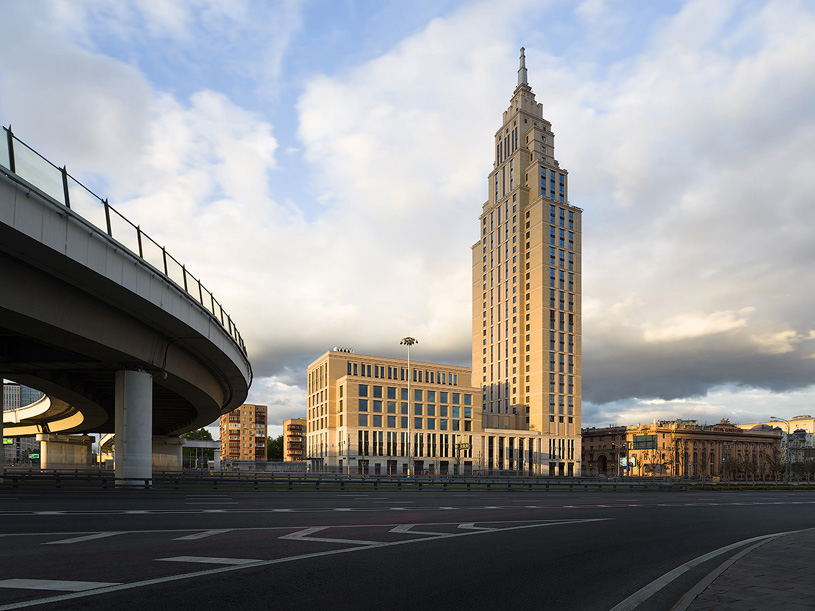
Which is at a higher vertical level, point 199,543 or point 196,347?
point 196,347

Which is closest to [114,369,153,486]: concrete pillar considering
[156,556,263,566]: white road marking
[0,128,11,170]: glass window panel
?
[0,128,11,170]: glass window panel

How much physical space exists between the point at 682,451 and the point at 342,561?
140 metres

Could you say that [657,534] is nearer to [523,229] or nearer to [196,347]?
[196,347]

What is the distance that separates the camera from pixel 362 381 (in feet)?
356

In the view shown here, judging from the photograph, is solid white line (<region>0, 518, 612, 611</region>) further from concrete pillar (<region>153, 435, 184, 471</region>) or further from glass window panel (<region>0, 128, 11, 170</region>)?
concrete pillar (<region>153, 435, 184, 471</region>)

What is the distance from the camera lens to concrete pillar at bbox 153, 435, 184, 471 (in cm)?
8650

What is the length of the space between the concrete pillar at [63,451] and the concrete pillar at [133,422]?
6080 centimetres

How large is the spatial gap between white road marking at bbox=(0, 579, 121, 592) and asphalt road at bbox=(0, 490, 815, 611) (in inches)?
0.9

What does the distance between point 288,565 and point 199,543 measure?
128 inches

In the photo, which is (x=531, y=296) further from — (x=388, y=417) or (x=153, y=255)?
(x=153, y=255)

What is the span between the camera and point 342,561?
1048cm

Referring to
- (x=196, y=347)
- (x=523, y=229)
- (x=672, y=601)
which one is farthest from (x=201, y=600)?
(x=523, y=229)

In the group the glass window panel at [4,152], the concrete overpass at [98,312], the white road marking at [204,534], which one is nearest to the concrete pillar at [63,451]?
the concrete overpass at [98,312]

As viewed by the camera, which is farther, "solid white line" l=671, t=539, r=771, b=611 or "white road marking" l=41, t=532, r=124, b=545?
"white road marking" l=41, t=532, r=124, b=545
